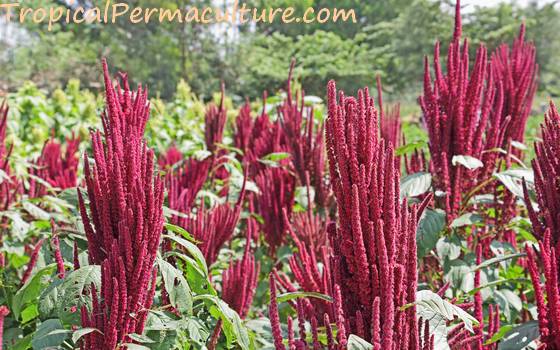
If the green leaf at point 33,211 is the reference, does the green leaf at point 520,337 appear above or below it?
below

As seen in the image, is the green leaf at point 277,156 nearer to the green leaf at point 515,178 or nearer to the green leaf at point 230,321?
the green leaf at point 515,178

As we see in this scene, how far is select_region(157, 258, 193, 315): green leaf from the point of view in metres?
1.55

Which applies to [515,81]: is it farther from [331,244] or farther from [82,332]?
[82,332]

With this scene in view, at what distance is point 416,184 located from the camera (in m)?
2.25

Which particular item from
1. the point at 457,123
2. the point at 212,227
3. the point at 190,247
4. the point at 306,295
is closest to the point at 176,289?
the point at 190,247

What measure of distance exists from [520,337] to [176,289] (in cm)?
85

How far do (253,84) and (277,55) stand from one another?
1.45m

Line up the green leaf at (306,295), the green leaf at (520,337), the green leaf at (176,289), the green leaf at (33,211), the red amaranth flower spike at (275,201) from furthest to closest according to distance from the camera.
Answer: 1. the red amaranth flower spike at (275,201)
2. the green leaf at (33,211)
3. the green leaf at (520,337)
4. the green leaf at (176,289)
5. the green leaf at (306,295)

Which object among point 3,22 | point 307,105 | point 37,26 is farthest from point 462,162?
point 37,26

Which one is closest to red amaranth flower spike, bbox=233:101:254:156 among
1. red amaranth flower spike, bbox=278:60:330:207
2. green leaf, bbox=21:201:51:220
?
red amaranth flower spike, bbox=278:60:330:207

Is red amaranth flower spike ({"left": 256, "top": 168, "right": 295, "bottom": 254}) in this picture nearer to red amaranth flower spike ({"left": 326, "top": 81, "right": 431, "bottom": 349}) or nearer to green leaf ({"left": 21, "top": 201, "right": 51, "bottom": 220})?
green leaf ({"left": 21, "top": 201, "right": 51, "bottom": 220})

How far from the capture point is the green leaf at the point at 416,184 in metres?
2.21

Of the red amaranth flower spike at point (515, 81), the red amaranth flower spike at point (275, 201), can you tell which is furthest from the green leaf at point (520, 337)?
the red amaranth flower spike at point (275, 201)

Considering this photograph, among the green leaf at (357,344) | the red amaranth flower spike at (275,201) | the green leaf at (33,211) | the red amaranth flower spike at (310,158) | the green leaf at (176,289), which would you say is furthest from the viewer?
the red amaranth flower spike at (310,158)
